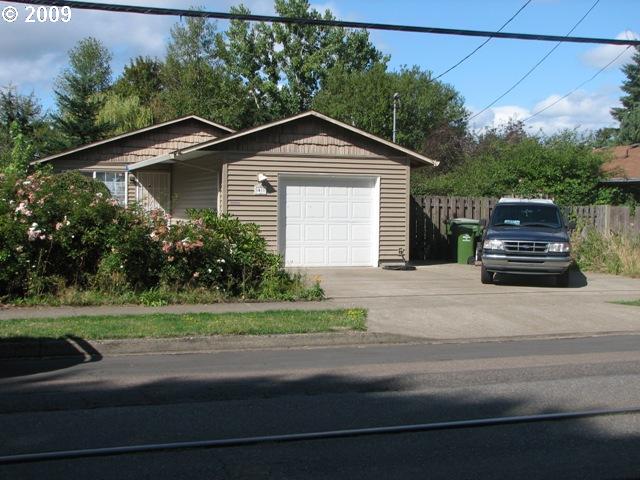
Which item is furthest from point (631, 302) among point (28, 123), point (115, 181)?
point (28, 123)

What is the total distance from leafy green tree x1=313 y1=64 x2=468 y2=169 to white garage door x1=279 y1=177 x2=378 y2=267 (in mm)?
27892

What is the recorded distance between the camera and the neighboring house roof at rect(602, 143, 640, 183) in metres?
28.4

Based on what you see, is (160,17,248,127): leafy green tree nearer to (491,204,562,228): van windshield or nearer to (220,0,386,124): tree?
(220,0,386,124): tree

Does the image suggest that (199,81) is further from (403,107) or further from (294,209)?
(294,209)

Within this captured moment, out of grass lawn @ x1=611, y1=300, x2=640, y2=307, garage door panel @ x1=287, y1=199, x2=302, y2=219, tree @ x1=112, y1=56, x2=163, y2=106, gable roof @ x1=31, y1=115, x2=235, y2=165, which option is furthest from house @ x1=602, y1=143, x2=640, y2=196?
tree @ x1=112, y1=56, x2=163, y2=106

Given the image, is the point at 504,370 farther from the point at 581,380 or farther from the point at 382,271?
the point at 382,271

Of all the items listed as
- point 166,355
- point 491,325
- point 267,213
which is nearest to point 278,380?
point 166,355

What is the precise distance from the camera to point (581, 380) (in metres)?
7.99

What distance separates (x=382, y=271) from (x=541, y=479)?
46.4ft

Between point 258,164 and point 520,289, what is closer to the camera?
point 520,289

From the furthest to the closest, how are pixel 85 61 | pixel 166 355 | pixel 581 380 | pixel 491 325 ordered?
pixel 85 61 < pixel 491 325 < pixel 166 355 < pixel 581 380

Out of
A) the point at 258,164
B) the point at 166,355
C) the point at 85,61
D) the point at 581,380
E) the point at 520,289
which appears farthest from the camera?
the point at 85,61

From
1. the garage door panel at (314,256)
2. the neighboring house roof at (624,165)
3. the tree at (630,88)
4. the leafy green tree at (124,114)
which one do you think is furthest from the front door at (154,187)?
the tree at (630,88)

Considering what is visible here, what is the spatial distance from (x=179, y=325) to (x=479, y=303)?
583cm
